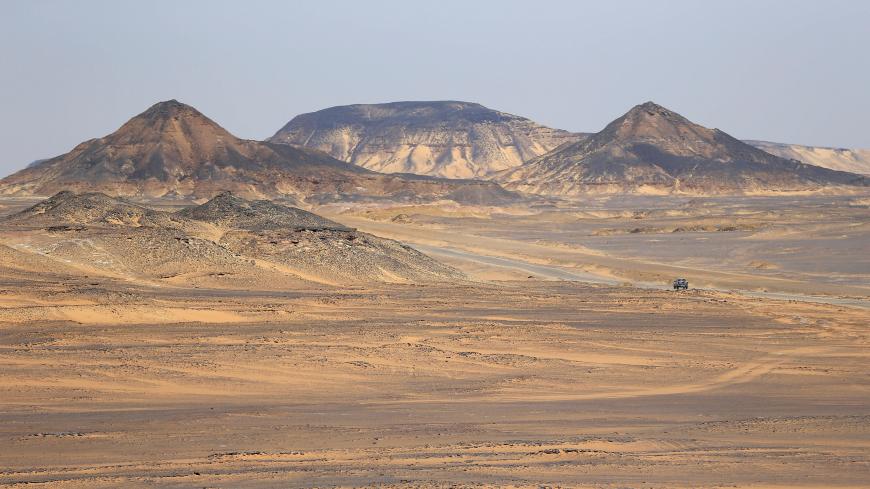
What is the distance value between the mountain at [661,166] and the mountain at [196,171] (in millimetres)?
31338

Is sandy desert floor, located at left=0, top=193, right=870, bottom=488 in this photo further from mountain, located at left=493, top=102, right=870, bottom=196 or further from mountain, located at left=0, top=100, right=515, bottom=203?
mountain, located at left=493, top=102, right=870, bottom=196

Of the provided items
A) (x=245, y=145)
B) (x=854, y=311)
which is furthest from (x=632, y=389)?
(x=245, y=145)

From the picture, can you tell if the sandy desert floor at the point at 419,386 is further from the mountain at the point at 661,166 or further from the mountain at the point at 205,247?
the mountain at the point at 661,166

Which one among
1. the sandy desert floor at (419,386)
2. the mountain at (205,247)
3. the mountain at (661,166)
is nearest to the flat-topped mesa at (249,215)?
the mountain at (205,247)

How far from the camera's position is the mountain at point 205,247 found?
3316 centimetres

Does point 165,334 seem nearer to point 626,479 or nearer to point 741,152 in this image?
point 626,479

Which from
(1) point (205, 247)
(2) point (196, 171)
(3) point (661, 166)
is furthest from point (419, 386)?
(3) point (661, 166)

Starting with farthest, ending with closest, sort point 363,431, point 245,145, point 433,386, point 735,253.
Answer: point 245,145, point 735,253, point 433,386, point 363,431

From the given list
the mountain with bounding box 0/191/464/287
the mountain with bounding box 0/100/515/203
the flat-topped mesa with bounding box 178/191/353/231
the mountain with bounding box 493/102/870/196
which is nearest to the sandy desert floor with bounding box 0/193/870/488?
the mountain with bounding box 0/191/464/287

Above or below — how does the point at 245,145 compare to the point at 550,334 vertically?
above

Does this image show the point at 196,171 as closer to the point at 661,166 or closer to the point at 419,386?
the point at 661,166

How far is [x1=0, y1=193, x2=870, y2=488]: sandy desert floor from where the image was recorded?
37.9ft

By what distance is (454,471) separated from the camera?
444 inches

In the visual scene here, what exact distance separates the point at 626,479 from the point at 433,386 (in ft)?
21.4
